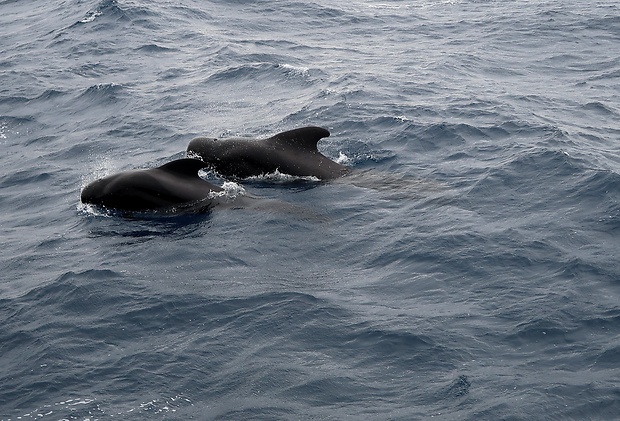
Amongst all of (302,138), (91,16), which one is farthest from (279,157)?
(91,16)

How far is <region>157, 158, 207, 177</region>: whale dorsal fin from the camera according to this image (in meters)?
19.9

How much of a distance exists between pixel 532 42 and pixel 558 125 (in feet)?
38.4

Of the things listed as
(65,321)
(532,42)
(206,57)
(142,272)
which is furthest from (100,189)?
(532,42)

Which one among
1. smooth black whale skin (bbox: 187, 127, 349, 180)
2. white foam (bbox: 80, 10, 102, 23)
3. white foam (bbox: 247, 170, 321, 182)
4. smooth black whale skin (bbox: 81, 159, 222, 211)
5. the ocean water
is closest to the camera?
the ocean water

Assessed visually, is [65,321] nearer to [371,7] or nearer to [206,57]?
[206,57]

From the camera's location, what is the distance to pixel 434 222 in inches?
741

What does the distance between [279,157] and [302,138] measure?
732 millimetres

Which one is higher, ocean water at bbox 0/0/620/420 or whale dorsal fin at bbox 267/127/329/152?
whale dorsal fin at bbox 267/127/329/152

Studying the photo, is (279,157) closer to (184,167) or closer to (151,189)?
(184,167)

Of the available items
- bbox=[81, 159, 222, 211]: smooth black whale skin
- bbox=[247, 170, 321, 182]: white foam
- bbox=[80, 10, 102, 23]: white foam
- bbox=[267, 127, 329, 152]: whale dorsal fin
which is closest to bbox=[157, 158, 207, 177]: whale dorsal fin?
bbox=[81, 159, 222, 211]: smooth black whale skin

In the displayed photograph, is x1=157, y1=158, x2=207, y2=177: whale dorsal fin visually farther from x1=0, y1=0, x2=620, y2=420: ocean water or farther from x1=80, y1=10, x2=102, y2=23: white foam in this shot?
x1=80, y1=10, x2=102, y2=23: white foam

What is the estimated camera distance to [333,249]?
17.7 meters

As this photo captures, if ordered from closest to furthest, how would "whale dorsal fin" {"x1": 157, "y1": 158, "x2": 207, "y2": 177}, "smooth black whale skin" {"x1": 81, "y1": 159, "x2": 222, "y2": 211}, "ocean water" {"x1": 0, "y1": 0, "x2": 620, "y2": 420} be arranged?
"ocean water" {"x1": 0, "y1": 0, "x2": 620, "y2": 420}
"smooth black whale skin" {"x1": 81, "y1": 159, "x2": 222, "y2": 211}
"whale dorsal fin" {"x1": 157, "y1": 158, "x2": 207, "y2": 177}

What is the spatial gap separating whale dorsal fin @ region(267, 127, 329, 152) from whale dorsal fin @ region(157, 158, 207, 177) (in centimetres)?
264
